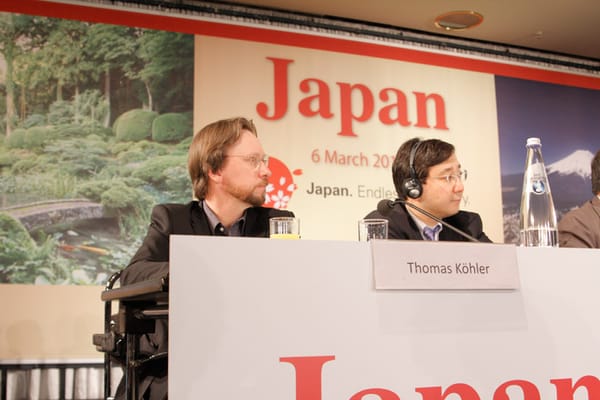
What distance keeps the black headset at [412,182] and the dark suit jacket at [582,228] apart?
57 centimetres

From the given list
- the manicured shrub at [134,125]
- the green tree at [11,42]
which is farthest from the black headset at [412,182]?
the green tree at [11,42]

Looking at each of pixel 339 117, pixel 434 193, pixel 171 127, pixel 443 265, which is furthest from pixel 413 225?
pixel 339 117

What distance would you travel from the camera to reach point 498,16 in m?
4.32

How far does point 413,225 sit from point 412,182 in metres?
0.43

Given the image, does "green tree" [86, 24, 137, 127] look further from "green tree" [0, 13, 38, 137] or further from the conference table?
the conference table

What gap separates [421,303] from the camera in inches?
45.1

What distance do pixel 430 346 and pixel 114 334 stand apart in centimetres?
96

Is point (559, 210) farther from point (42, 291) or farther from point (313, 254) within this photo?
point (313, 254)

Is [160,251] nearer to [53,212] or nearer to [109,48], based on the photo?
[53,212]

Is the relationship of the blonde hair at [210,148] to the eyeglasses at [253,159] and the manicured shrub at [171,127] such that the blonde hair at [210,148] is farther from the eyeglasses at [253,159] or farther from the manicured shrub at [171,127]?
the manicured shrub at [171,127]

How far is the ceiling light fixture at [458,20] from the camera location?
4.25m

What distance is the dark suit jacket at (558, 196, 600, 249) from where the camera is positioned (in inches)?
96.5

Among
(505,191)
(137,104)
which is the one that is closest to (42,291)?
(137,104)

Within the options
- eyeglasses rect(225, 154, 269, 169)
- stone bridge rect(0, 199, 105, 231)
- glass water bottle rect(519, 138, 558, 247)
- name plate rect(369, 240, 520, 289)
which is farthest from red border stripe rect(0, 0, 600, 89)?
name plate rect(369, 240, 520, 289)
